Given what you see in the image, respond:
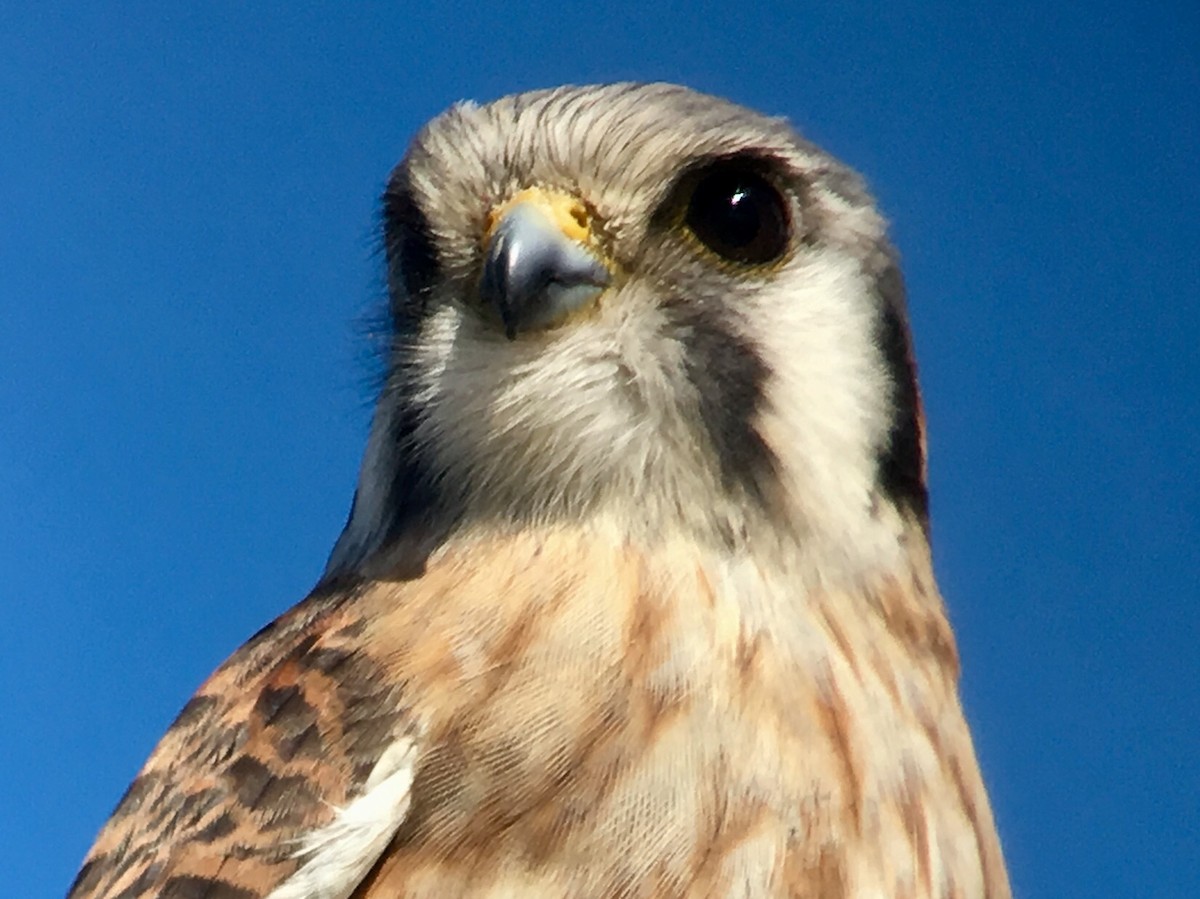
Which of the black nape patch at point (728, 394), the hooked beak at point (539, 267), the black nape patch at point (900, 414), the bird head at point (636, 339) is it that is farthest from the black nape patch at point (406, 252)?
the black nape patch at point (900, 414)

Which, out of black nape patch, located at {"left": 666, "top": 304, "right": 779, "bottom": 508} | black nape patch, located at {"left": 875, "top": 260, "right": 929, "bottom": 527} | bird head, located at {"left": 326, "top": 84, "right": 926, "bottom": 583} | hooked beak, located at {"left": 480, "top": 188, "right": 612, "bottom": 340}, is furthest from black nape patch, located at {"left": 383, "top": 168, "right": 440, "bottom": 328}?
black nape patch, located at {"left": 875, "top": 260, "right": 929, "bottom": 527}

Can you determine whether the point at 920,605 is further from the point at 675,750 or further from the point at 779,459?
the point at 675,750

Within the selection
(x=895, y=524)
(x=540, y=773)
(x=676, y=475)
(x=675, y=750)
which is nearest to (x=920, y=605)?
(x=895, y=524)

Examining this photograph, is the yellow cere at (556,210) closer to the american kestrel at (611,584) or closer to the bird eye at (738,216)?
the american kestrel at (611,584)

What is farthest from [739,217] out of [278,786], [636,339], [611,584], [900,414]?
[278,786]

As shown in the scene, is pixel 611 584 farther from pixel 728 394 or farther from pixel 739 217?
pixel 739 217

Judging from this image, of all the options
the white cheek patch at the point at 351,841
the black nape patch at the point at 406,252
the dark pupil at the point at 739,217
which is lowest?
the white cheek patch at the point at 351,841

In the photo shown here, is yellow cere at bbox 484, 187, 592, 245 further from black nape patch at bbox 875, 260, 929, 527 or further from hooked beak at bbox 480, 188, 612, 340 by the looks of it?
black nape patch at bbox 875, 260, 929, 527
